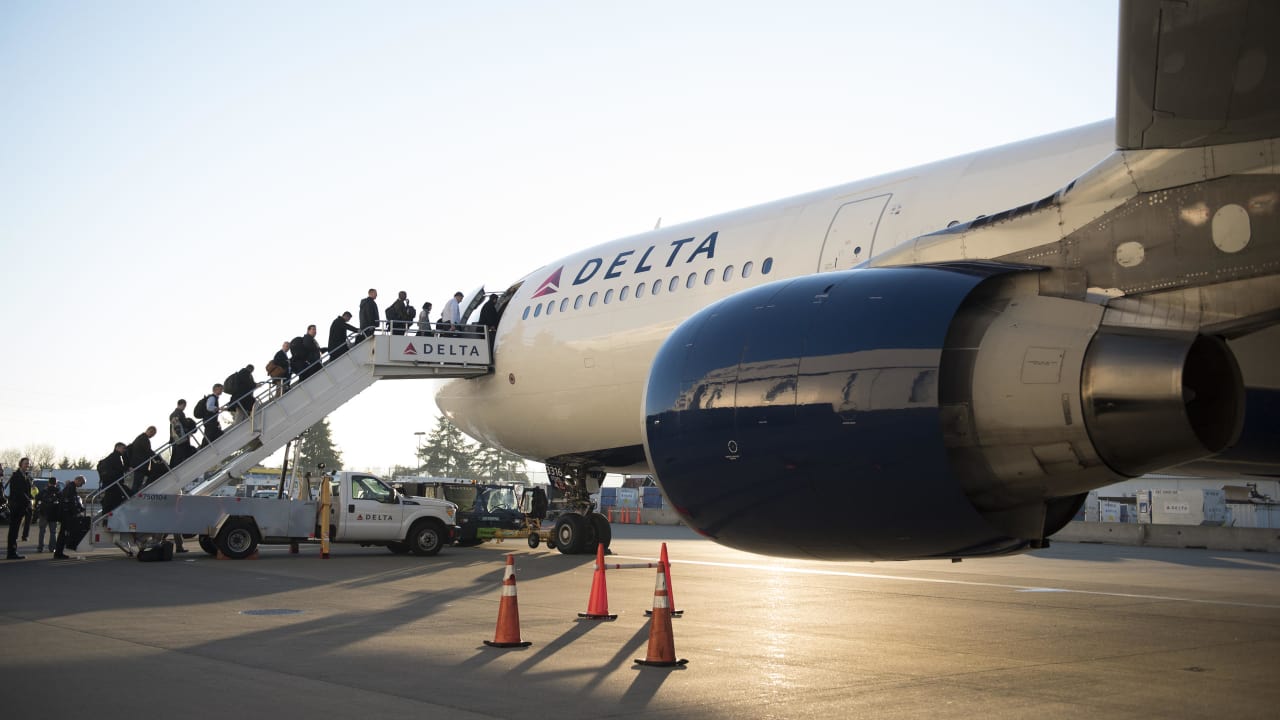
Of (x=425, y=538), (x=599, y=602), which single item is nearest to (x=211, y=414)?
(x=425, y=538)

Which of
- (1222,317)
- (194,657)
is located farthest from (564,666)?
(1222,317)

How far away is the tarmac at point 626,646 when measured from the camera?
21.0ft

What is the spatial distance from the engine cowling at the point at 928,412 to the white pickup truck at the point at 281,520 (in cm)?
1382

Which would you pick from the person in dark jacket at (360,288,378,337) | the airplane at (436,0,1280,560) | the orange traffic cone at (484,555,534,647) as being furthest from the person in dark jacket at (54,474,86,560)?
the airplane at (436,0,1280,560)

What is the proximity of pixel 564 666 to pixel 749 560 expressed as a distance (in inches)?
479

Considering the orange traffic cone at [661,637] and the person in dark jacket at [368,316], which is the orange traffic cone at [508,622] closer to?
the orange traffic cone at [661,637]

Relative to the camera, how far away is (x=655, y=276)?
1499 centimetres

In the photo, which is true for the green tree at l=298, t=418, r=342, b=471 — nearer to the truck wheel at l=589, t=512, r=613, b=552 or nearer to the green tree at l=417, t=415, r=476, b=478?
the green tree at l=417, t=415, r=476, b=478

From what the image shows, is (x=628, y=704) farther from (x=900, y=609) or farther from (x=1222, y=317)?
(x=900, y=609)

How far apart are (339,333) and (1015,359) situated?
56.2 ft

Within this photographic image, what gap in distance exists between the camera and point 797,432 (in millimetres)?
5957

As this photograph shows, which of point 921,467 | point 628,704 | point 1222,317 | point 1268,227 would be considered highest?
point 1268,227

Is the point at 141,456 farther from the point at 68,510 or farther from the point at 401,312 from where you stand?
the point at 401,312

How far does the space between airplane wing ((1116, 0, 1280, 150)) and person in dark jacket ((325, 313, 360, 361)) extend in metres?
17.4
